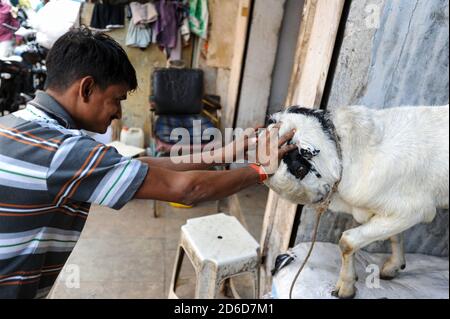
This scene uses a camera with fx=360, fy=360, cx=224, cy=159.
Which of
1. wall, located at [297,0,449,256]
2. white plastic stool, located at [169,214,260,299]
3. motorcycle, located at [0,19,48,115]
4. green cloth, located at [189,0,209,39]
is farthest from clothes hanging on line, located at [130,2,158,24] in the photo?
wall, located at [297,0,449,256]

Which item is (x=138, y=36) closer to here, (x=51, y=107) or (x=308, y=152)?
(x=51, y=107)

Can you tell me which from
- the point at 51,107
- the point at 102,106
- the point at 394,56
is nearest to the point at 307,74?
the point at 394,56

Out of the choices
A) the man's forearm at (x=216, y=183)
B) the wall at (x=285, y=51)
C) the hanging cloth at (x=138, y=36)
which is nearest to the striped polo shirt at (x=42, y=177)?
the man's forearm at (x=216, y=183)

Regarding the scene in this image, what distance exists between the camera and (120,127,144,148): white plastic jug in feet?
15.1

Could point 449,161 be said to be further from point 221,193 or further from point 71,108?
point 71,108

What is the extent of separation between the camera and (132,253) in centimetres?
341

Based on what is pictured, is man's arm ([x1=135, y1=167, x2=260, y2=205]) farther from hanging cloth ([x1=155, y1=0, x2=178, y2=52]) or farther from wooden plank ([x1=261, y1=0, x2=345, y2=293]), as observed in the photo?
hanging cloth ([x1=155, y1=0, x2=178, y2=52])

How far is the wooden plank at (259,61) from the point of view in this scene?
4.03m

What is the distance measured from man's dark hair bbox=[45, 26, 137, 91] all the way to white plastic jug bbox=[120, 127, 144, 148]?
11.1 ft

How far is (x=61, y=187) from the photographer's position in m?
1.10

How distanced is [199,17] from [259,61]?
1.04 meters

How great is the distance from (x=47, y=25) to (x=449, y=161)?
68.2 inches
